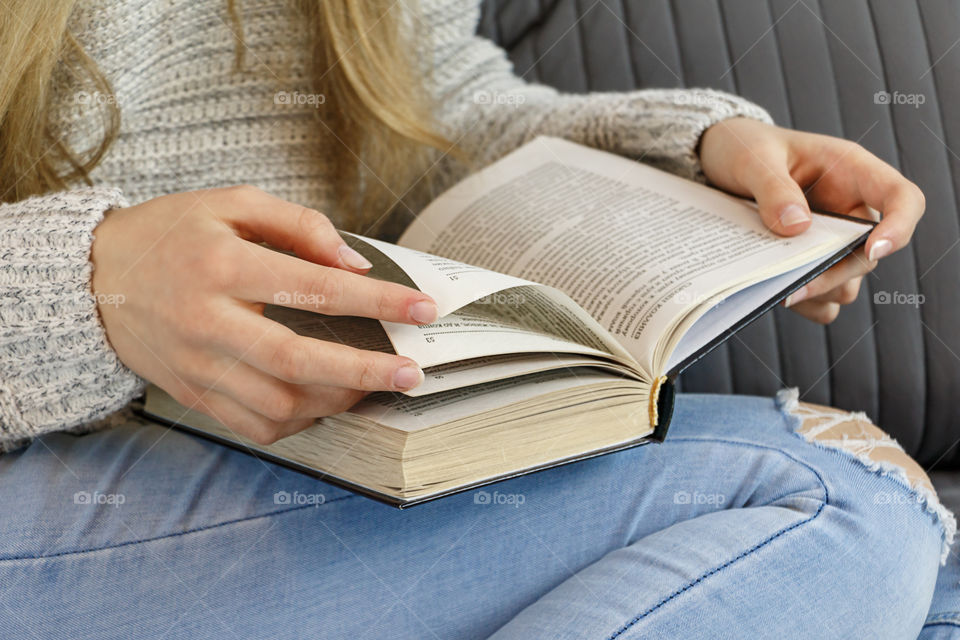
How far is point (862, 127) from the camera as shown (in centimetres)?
93

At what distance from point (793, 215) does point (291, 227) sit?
0.35m

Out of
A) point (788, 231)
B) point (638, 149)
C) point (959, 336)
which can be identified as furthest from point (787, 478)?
point (959, 336)

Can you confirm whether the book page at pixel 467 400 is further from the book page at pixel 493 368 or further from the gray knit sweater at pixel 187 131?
the gray knit sweater at pixel 187 131

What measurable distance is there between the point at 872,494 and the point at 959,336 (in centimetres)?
47

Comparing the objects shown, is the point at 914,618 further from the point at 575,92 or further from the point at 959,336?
the point at 575,92

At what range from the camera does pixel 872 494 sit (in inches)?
21.6
